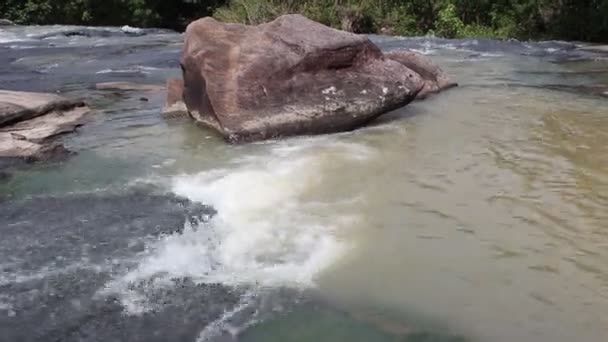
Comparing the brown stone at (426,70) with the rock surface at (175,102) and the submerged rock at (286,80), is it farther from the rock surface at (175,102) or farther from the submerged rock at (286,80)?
the rock surface at (175,102)

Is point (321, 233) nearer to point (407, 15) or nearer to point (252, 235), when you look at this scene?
point (252, 235)

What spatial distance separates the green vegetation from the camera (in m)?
22.6

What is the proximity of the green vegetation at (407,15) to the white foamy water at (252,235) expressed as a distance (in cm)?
1696

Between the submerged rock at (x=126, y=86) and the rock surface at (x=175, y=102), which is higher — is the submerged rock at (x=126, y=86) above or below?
below

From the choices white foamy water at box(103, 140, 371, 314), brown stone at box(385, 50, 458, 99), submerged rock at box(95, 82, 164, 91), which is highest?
brown stone at box(385, 50, 458, 99)

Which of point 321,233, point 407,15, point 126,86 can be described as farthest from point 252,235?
point 407,15

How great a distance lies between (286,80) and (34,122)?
10.9ft

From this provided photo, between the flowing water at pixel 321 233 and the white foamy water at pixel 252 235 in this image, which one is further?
the white foamy water at pixel 252 235

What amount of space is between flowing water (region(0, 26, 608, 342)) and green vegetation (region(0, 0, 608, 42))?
13.6 metres

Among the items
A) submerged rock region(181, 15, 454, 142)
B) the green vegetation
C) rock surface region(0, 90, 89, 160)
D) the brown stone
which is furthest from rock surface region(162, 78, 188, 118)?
the green vegetation

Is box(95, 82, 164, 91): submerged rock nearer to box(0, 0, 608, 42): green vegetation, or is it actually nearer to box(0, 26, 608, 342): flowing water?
box(0, 26, 608, 342): flowing water

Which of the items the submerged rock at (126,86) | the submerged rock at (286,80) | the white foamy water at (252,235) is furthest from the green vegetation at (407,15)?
the white foamy water at (252,235)

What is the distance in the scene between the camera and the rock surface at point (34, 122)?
8383mm

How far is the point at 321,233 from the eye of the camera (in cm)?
592
